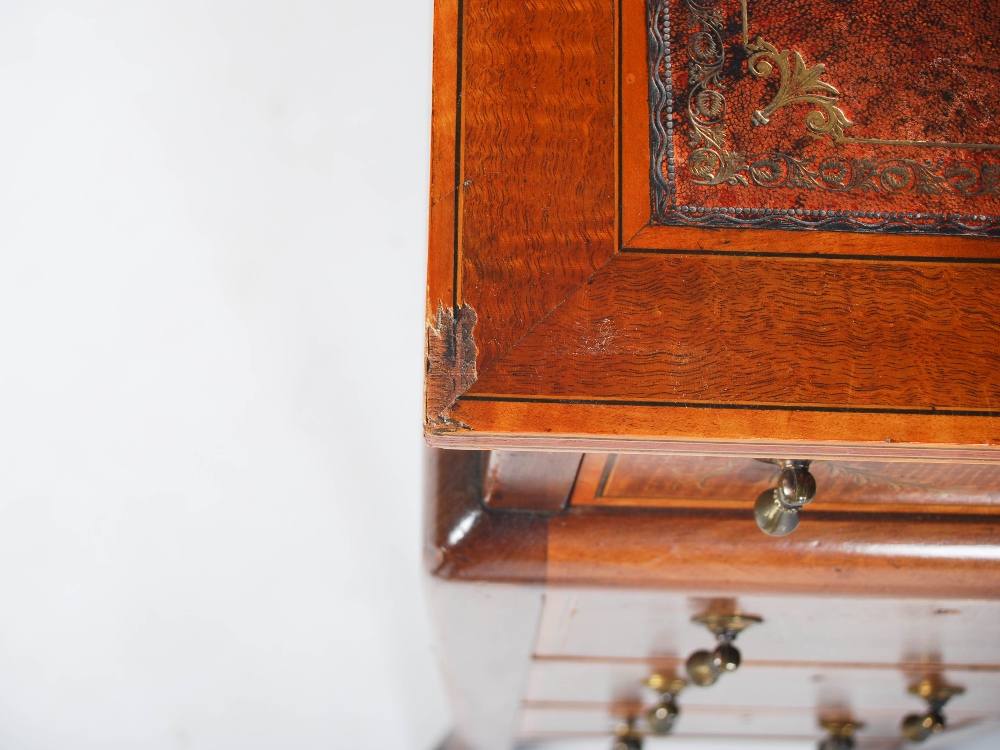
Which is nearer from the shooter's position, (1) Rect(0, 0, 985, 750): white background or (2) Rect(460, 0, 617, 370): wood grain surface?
(2) Rect(460, 0, 617, 370): wood grain surface

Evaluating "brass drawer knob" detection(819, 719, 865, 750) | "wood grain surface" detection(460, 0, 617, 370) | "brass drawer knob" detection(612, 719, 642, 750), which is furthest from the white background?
"wood grain surface" detection(460, 0, 617, 370)

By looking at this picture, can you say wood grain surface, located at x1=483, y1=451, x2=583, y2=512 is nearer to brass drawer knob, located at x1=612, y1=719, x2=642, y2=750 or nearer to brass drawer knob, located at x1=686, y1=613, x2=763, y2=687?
brass drawer knob, located at x1=686, y1=613, x2=763, y2=687

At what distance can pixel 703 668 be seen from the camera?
69cm

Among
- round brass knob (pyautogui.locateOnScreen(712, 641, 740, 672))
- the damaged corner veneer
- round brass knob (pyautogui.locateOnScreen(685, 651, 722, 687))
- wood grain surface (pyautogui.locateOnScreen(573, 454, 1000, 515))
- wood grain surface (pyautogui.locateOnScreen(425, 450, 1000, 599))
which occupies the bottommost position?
round brass knob (pyautogui.locateOnScreen(685, 651, 722, 687))

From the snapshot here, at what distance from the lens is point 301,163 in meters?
1.17

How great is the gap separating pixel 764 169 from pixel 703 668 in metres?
0.41

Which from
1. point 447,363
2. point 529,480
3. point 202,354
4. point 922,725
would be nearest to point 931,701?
point 922,725

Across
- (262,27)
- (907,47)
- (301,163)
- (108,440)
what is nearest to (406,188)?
(301,163)

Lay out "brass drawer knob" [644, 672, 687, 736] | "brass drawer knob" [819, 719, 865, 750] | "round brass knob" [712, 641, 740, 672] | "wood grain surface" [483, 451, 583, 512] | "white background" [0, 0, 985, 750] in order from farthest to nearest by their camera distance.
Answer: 1. "white background" [0, 0, 985, 750]
2. "brass drawer knob" [819, 719, 865, 750]
3. "brass drawer knob" [644, 672, 687, 736]
4. "round brass knob" [712, 641, 740, 672]
5. "wood grain surface" [483, 451, 583, 512]

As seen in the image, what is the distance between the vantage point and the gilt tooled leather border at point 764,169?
443 millimetres

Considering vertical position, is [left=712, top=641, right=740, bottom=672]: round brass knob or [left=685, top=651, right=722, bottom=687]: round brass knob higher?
[left=712, top=641, right=740, bottom=672]: round brass knob

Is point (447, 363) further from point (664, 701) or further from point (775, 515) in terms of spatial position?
point (664, 701)

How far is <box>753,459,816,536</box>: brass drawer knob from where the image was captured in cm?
47

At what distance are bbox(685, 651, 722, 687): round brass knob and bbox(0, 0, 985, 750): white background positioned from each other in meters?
0.66
